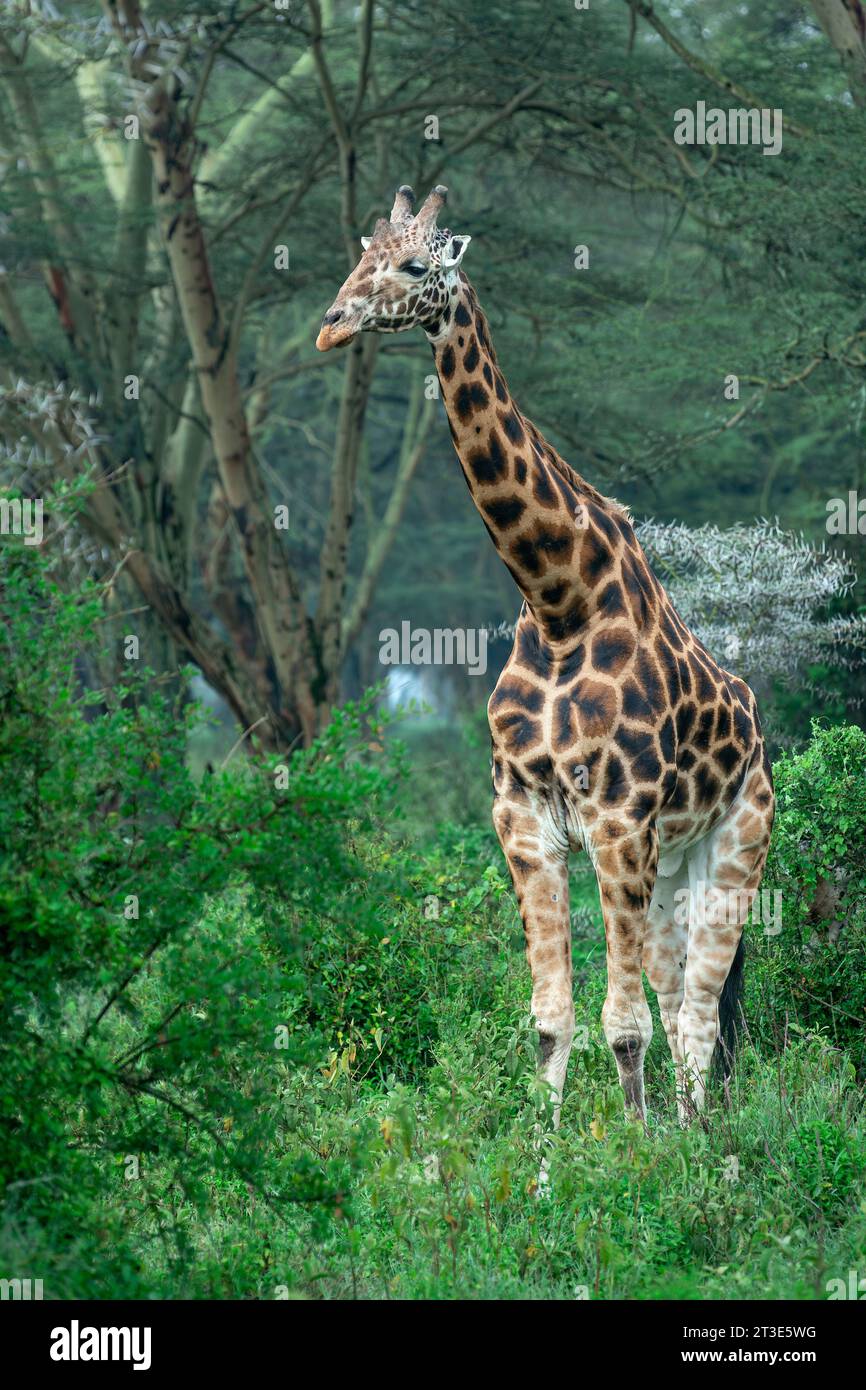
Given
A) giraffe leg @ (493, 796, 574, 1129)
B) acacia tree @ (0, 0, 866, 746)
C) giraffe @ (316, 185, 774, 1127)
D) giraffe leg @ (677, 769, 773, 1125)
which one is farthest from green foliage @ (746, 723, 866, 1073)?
acacia tree @ (0, 0, 866, 746)

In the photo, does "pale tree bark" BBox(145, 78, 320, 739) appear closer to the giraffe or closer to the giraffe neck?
the giraffe

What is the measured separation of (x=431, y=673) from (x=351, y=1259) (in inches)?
1250

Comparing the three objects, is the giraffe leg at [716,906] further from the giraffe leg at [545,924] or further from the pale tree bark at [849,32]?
the pale tree bark at [849,32]

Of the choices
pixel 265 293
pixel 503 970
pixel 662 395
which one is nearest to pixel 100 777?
pixel 503 970

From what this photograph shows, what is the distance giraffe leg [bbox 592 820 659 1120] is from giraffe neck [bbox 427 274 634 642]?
75 cm

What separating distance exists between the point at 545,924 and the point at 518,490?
148 centimetres

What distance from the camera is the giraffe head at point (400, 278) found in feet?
17.3

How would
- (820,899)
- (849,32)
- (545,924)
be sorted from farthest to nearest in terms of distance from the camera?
1. (849,32)
2. (820,899)
3. (545,924)

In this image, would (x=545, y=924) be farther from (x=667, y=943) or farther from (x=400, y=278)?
(x=400, y=278)

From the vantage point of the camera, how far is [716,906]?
6.57 meters

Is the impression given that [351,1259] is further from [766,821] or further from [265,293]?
[265,293]

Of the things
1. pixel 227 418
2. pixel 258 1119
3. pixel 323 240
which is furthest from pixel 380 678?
pixel 258 1119

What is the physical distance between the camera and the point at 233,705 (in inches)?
530

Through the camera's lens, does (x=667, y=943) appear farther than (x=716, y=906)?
Yes
